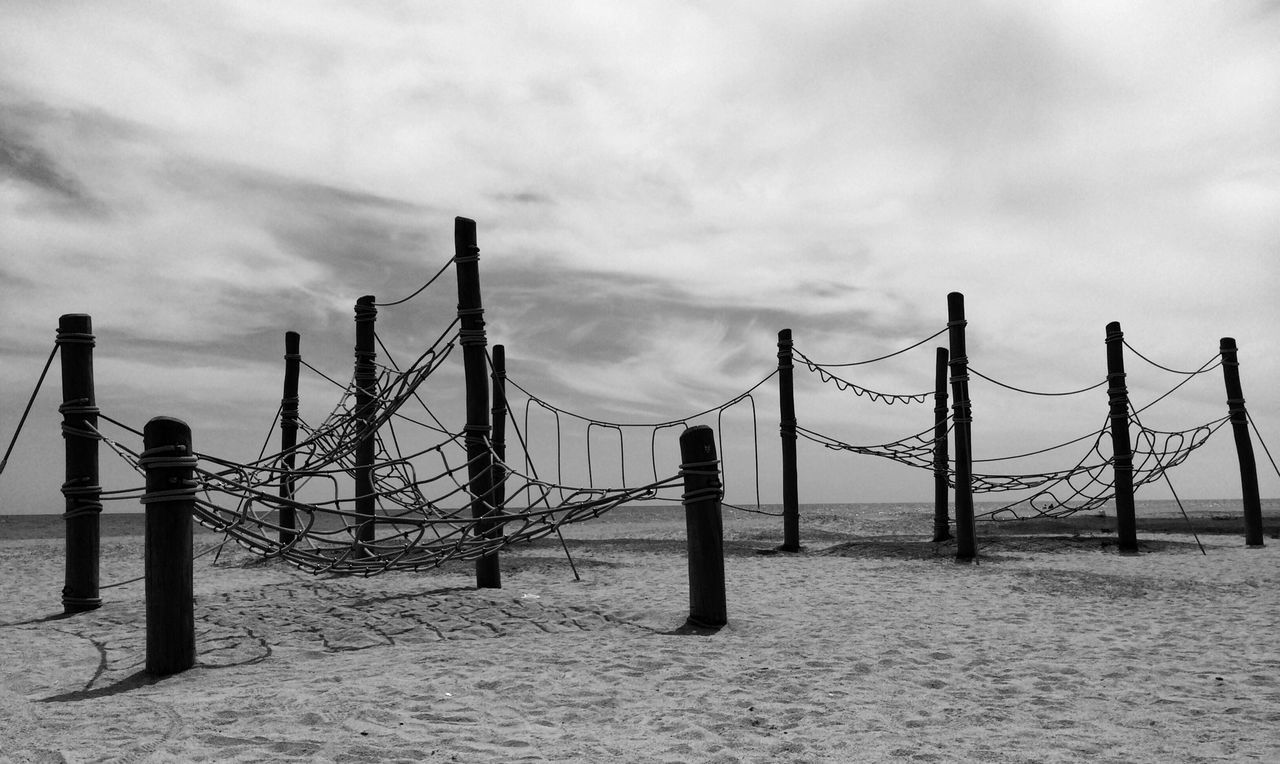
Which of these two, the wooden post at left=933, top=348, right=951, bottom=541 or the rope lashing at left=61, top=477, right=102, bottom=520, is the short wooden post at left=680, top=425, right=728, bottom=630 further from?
the wooden post at left=933, top=348, right=951, bottom=541

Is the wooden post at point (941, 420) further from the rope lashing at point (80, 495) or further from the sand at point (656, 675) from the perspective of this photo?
the rope lashing at point (80, 495)

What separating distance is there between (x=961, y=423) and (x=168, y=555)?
366 inches

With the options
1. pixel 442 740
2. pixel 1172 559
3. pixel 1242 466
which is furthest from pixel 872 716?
pixel 1242 466

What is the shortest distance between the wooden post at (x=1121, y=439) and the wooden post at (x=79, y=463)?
487 inches

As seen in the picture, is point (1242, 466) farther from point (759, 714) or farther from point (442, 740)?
point (442, 740)

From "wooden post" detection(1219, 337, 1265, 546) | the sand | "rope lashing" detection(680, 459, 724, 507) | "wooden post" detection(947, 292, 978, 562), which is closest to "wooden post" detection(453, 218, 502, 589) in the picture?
the sand

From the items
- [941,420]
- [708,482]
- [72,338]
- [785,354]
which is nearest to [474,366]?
[708,482]

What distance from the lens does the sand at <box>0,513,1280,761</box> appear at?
3.76 metres

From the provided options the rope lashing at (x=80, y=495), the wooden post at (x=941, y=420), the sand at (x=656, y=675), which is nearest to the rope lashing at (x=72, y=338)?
the rope lashing at (x=80, y=495)

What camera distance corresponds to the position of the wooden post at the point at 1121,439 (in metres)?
12.8

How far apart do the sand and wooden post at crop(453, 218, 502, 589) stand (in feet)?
0.99

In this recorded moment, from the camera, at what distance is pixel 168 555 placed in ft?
16.9

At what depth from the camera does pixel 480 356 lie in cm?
814

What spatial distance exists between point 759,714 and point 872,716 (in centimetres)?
52
